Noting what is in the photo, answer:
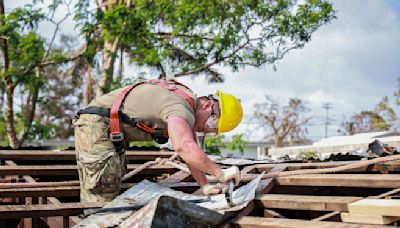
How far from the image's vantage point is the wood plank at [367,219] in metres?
2.97

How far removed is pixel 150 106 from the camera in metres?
3.88

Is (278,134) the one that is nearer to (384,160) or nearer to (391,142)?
(391,142)

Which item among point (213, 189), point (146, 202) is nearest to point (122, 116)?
point (146, 202)

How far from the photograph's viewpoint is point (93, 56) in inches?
610

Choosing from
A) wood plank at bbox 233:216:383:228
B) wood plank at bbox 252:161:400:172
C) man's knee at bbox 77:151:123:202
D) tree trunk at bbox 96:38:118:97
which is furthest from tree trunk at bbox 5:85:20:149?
wood plank at bbox 233:216:383:228

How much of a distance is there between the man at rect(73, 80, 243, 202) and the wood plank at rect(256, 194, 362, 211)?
46cm

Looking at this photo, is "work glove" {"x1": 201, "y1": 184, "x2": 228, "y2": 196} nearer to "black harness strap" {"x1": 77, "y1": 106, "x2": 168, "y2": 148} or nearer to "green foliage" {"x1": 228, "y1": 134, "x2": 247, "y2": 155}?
"black harness strap" {"x1": 77, "y1": 106, "x2": 168, "y2": 148}

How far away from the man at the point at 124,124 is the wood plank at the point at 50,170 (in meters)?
0.83

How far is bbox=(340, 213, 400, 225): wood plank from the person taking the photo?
297cm

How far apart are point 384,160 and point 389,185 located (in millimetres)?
555

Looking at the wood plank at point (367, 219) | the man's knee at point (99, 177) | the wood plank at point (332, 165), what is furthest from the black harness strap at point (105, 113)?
the wood plank at point (367, 219)

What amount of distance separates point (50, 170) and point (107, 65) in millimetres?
11641

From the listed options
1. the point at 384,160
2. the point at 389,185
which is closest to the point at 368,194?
the point at 384,160

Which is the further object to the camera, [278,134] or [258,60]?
[278,134]
